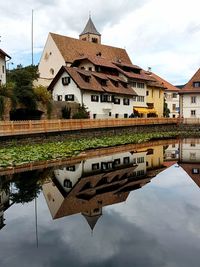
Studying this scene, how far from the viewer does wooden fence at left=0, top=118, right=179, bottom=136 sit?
28.4 meters

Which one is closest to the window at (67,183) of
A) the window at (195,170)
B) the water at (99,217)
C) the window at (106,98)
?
the water at (99,217)

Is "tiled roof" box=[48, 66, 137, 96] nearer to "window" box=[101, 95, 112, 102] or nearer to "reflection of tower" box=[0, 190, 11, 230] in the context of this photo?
"window" box=[101, 95, 112, 102]

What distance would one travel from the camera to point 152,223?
10.5 m

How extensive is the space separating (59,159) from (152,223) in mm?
12413

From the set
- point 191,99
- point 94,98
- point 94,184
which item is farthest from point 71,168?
point 191,99

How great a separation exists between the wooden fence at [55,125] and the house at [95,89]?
607 cm

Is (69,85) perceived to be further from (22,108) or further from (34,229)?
(34,229)

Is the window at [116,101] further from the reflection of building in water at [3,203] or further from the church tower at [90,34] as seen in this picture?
the reflection of building in water at [3,203]

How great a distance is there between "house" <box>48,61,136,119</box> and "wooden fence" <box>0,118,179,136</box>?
6073 mm

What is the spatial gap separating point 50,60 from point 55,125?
109ft

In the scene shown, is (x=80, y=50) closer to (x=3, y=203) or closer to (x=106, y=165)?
(x=106, y=165)

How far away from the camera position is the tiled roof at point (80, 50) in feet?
206

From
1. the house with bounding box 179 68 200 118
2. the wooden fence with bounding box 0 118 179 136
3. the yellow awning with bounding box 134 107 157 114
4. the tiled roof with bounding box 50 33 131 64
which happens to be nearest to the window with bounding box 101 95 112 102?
the wooden fence with bounding box 0 118 179 136

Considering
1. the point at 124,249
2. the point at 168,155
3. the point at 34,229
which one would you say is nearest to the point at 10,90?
the point at 168,155
